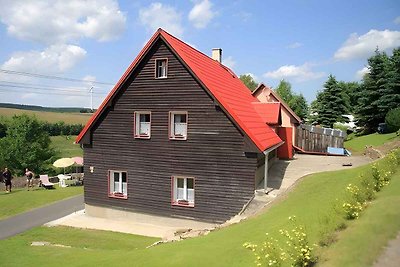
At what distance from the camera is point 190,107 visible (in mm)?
17328

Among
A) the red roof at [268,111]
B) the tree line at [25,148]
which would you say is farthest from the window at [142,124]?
the tree line at [25,148]

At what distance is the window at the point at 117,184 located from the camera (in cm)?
1909

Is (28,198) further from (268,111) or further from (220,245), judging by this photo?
(220,245)

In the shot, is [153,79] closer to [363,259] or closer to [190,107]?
[190,107]

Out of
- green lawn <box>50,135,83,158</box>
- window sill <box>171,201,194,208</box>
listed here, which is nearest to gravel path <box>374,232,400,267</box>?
window sill <box>171,201,194,208</box>

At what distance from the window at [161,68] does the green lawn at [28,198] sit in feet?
42.1

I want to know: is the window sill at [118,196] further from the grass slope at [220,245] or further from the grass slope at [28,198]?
the grass slope at [28,198]

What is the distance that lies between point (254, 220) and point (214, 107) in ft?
22.7

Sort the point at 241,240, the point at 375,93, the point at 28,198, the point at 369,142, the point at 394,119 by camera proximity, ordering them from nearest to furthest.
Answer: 1. the point at 241,240
2. the point at 28,198
3. the point at 394,119
4. the point at 369,142
5. the point at 375,93

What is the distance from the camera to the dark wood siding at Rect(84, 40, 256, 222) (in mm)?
16500

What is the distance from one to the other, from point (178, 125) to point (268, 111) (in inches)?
274

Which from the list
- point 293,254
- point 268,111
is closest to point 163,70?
point 268,111

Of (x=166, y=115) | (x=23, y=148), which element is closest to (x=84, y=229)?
(x=166, y=115)

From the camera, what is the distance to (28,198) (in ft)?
78.0
